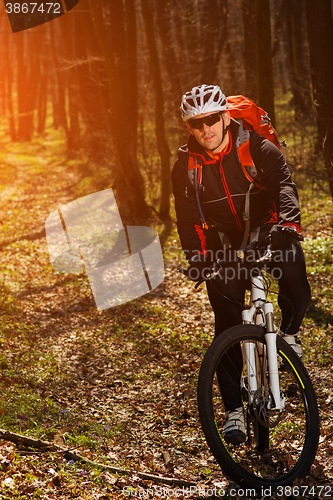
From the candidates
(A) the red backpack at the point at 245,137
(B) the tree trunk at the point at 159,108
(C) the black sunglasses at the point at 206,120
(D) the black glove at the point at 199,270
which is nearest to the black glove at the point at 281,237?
(D) the black glove at the point at 199,270

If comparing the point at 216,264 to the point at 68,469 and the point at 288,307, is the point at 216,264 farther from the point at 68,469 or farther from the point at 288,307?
the point at 68,469

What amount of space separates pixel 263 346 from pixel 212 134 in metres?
1.54

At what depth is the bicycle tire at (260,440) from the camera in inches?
124

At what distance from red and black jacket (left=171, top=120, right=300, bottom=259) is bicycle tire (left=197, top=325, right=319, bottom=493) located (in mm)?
741

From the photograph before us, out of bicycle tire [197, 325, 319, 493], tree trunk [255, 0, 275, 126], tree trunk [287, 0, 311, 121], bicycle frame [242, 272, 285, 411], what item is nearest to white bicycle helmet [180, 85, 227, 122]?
bicycle frame [242, 272, 285, 411]

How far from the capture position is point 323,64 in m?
8.93

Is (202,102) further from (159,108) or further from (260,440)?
(159,108)

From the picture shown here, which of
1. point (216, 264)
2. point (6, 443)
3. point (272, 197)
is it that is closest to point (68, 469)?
point (6, 443)

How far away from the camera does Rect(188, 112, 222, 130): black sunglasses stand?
12.2 ft

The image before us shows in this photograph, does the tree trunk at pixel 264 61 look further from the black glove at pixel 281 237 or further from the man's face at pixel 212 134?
the black glove at pixel 281 237

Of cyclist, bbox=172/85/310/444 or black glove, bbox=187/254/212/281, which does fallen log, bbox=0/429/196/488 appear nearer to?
cyclist, bbox=172/85/310/444

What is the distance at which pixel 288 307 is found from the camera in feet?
13.3

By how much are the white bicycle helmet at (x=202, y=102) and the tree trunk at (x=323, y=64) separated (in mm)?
5494

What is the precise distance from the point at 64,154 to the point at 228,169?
88.0ft
